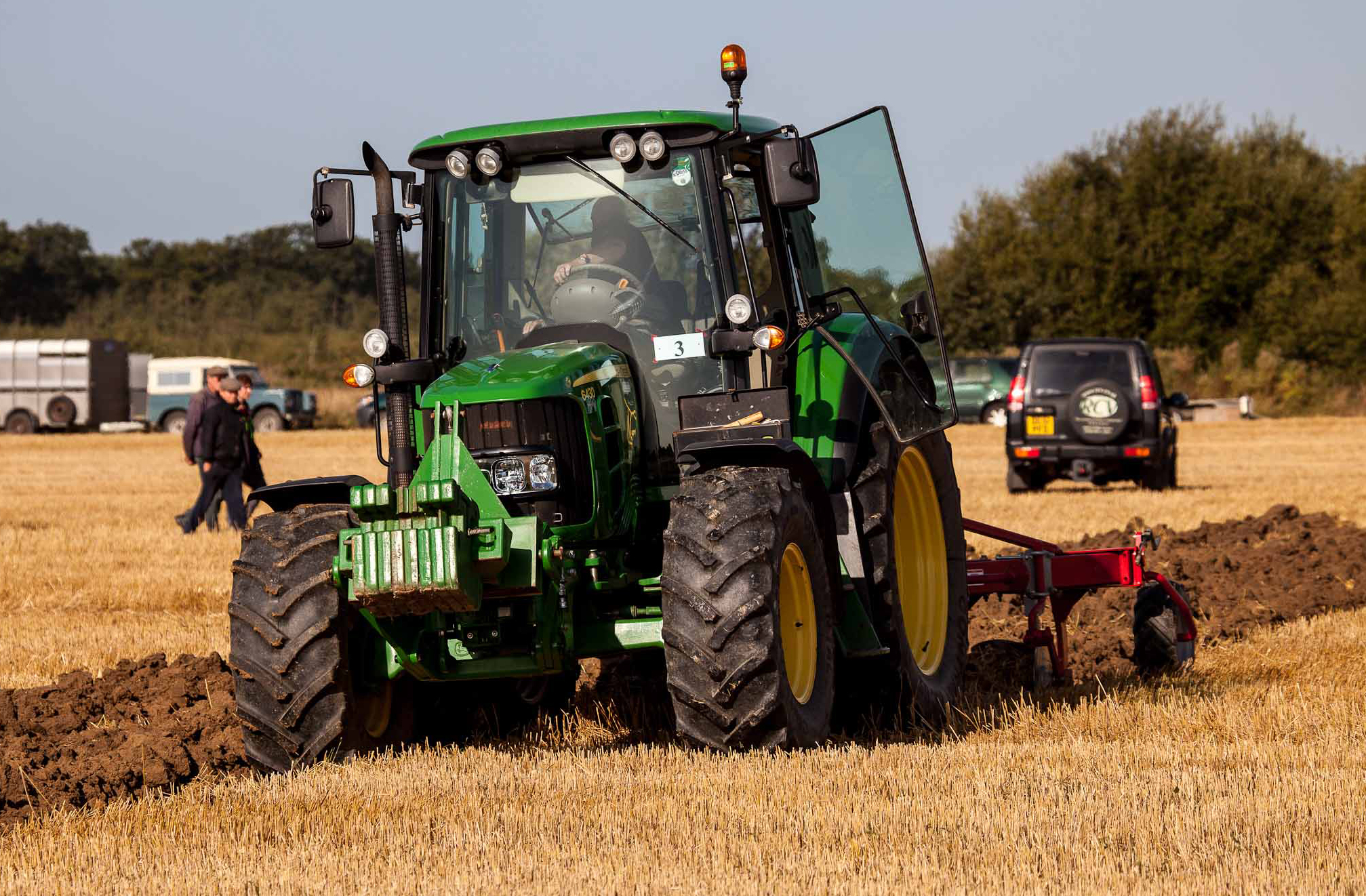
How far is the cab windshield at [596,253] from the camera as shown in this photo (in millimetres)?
7012

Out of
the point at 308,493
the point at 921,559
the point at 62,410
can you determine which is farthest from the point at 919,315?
the point at 62,410

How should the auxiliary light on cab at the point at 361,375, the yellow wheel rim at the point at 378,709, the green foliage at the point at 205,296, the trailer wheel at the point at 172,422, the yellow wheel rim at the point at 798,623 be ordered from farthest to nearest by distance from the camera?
the green foliage at the point at 205,296 < the trailer wheel at the point at 172,422 < the auxiliary light on cab at the point at 361,375 < the yellow wheel rim at the point at 378,709 < the yellow wheel rim at the point at 798,623

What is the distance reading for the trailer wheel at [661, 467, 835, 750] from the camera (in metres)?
6.00

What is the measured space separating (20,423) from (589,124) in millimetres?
45410

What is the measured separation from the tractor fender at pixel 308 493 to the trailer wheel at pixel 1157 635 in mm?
4070

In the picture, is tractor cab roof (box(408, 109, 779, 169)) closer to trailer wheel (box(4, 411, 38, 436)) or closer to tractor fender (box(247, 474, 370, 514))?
tractor fender (box(247, 474, 370, 514))

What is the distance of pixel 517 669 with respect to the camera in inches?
251

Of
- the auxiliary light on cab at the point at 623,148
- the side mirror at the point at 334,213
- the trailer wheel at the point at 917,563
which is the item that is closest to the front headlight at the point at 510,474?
the side mirror at the point at 334,213

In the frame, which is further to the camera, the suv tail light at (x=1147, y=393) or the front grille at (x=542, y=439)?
the suv tail light at (x=1147, y=393)

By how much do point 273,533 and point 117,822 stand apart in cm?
120

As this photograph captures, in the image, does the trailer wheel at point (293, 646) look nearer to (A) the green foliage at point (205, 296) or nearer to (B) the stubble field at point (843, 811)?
(B) the stubble field at point (843, 811)

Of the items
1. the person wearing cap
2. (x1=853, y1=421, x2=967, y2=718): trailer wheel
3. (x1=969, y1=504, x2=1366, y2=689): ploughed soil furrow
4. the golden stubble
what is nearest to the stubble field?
the golden stubble

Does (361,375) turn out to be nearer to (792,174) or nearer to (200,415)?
(792,174)

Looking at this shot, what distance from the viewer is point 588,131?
22.9 feet
